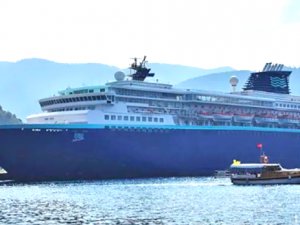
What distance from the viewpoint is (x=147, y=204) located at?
157 feet

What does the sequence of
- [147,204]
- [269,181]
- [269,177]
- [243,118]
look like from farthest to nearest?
1. [243,118]
2. [269,181]
3. [269,177]
4. [147,204]

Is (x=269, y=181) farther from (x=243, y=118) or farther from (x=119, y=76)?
(x=119, y=76)

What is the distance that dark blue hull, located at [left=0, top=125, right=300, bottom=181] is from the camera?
74250 millimetres

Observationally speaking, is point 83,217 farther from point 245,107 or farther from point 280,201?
point 245,107

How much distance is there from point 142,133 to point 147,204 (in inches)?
1283

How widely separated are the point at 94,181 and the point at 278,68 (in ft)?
162

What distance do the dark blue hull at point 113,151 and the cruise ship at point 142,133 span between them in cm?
12

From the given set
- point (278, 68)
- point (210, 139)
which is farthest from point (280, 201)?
point (278, 68)

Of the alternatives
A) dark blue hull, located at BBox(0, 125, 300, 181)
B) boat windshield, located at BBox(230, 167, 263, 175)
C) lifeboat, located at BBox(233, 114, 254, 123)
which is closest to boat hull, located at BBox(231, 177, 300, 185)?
boat windshield, located at BBox(230, 167, 263, 175)

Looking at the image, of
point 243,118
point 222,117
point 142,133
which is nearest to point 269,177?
point 142,133

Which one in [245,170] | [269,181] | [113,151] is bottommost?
[269,181]

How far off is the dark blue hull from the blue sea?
7.04 meters

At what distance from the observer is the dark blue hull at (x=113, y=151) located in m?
74.2

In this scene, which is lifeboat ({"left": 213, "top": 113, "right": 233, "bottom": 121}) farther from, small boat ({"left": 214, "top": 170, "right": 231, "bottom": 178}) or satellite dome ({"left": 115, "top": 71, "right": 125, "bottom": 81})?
satellite dome ({"left": 115, "top": 71, "right": 125, "bottom": 81})
